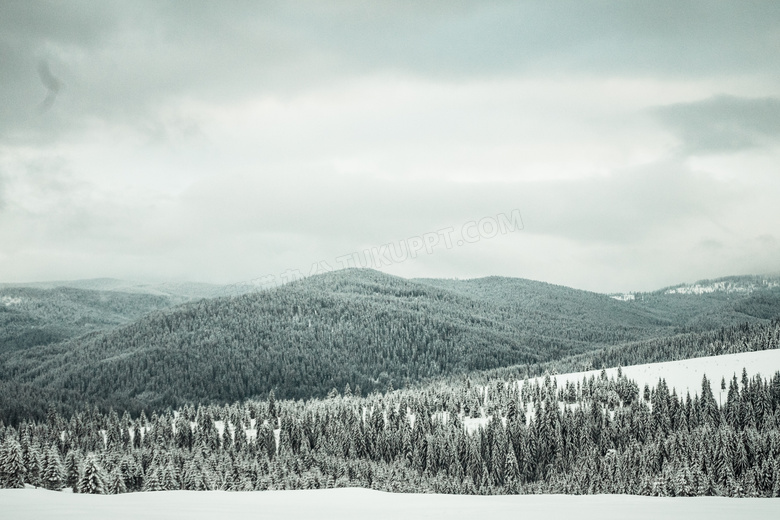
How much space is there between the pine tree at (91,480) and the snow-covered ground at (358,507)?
34221 millimetres

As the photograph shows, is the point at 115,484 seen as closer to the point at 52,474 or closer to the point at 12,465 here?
the point at 12,465

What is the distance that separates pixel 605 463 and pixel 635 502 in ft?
292

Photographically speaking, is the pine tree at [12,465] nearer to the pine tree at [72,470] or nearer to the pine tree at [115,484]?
the pine tree at [115,484]

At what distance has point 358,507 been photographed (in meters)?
42.3

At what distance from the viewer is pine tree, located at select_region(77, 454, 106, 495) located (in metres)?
81.8

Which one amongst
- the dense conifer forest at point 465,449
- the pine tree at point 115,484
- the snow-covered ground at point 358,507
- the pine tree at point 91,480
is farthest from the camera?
the dense conifer forest at point 465,449

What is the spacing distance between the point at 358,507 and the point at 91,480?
56.0m

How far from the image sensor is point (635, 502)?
1711 inches

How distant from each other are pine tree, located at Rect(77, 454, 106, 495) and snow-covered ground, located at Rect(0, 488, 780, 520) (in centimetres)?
3422

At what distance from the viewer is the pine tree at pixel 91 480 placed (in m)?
81.8

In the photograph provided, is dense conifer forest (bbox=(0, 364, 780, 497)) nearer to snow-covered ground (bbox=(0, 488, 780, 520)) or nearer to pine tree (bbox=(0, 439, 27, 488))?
pine tree (bbox=(0, 439, 27, 488))

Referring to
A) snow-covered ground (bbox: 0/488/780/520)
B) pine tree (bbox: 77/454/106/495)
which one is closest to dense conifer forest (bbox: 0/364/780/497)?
pine tree (bbox: 77/454/106/495)

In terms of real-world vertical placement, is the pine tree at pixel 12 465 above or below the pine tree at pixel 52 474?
above

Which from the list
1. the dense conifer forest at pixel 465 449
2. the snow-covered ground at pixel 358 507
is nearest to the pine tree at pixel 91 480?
the dense conifer forest at pixel 465 449
